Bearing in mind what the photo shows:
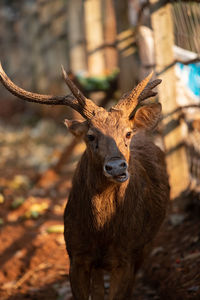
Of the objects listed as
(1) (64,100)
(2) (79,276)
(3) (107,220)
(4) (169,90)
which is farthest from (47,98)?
(4) (169,90)

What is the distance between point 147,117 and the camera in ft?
14.4

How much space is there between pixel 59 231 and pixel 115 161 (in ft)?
11.0

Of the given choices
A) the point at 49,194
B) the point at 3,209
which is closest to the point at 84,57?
the point at 49,194

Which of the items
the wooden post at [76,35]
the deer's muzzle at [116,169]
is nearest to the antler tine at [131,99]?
the deer's muzzle at [116,169]

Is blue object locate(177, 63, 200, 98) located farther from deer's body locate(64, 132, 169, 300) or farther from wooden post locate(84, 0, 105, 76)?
wooden post locate(84, 0, 105, 76)

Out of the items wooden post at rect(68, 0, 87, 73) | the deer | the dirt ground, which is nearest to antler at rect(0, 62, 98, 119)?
the deer

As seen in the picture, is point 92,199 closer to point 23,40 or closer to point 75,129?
point 75,129

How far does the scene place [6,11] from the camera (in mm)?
27828

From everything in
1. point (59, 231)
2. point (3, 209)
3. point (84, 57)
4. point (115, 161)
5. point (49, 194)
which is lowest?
point (115, 161)

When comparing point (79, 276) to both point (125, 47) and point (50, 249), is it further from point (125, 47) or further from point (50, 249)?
point (125, 47)

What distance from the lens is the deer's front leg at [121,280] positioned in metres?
4.26

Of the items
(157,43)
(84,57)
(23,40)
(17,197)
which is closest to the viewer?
(157,43)

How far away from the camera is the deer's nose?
3.56 m

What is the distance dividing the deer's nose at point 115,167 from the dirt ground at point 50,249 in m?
1.61
